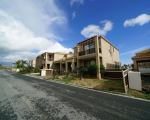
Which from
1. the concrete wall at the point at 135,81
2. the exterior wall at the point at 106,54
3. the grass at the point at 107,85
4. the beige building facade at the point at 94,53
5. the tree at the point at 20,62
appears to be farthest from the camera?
the tree at the point at 20,62

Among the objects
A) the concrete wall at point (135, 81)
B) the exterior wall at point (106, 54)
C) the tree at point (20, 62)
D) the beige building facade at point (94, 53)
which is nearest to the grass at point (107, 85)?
the concrete wall at point (135, 81)

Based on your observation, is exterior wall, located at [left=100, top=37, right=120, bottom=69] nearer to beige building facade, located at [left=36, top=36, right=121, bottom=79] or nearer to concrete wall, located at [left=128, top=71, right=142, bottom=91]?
beige building facade, located at [left=36, top=36, right=121, bottom=79]

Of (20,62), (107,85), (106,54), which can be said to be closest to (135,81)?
(107,85)

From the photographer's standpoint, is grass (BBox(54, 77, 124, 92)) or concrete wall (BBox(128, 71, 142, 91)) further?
grass (BBox(54, 77, 124, 92))

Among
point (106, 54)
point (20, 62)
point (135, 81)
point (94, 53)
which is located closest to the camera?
point (135, 81)

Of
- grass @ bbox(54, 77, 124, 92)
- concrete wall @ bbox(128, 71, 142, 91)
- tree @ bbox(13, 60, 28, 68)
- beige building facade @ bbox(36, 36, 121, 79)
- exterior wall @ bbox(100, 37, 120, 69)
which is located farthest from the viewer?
tree @ bbox(13, 60, 28, 68)

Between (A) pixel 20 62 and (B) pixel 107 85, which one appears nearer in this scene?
(B) pixel 107 85

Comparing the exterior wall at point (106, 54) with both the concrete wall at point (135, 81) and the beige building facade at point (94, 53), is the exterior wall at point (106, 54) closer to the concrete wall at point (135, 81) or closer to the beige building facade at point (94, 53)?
the beige building facade at point (94, 53)

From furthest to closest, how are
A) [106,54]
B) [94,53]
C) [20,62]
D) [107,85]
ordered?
[20,62], [106,54], [94,53], [107,85]

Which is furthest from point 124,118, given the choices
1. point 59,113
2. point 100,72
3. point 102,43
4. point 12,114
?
point 102,43

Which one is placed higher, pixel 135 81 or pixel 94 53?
pixel 94 53

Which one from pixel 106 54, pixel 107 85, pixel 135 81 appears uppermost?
pixel 106 54

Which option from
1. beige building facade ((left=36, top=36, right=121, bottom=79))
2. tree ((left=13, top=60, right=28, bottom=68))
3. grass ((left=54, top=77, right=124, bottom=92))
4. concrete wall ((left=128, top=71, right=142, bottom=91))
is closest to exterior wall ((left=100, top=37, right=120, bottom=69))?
beige building facade ((left=36, top=36, right=121, bottom=79))

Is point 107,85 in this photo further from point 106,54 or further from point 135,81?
point 106,54
